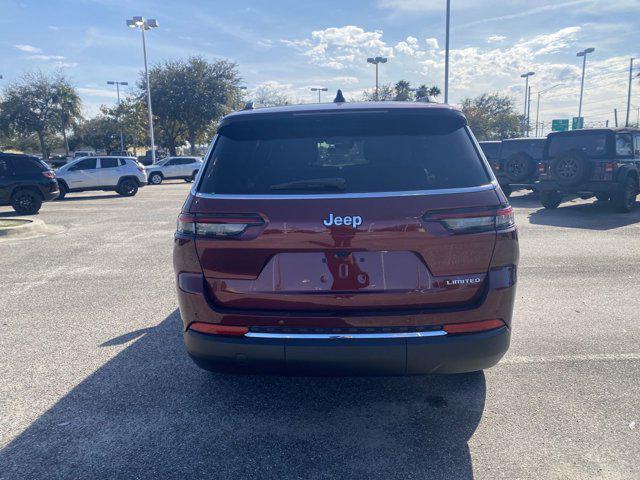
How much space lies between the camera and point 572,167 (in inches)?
466

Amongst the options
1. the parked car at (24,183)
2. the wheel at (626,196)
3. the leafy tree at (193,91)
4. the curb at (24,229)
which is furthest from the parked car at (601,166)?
the leafy tree at (193,91)

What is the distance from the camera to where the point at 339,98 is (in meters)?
3.82

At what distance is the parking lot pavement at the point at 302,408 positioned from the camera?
8.70ft

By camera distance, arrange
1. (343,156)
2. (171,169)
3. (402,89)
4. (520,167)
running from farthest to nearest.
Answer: (402,89)
(171,169)
(520,167)
(343,156)

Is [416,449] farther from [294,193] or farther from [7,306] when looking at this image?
[7,306]

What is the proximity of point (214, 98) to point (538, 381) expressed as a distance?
42155mm

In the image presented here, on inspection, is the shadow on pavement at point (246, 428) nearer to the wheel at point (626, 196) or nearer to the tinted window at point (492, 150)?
the wheel at point (626, 196)

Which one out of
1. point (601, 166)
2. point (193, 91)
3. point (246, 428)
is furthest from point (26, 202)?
point (193, 91)

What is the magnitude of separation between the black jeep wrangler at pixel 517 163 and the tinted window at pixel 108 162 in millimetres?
14938

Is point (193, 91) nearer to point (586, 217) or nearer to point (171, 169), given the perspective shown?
point (171, 169)

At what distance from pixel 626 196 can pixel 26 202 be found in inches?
623

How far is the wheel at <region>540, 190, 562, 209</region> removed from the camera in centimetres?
1330

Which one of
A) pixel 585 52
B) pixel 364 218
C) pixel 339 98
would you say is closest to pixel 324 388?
pixel 364 218

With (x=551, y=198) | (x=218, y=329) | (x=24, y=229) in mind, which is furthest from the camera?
(x=551, y=198)
